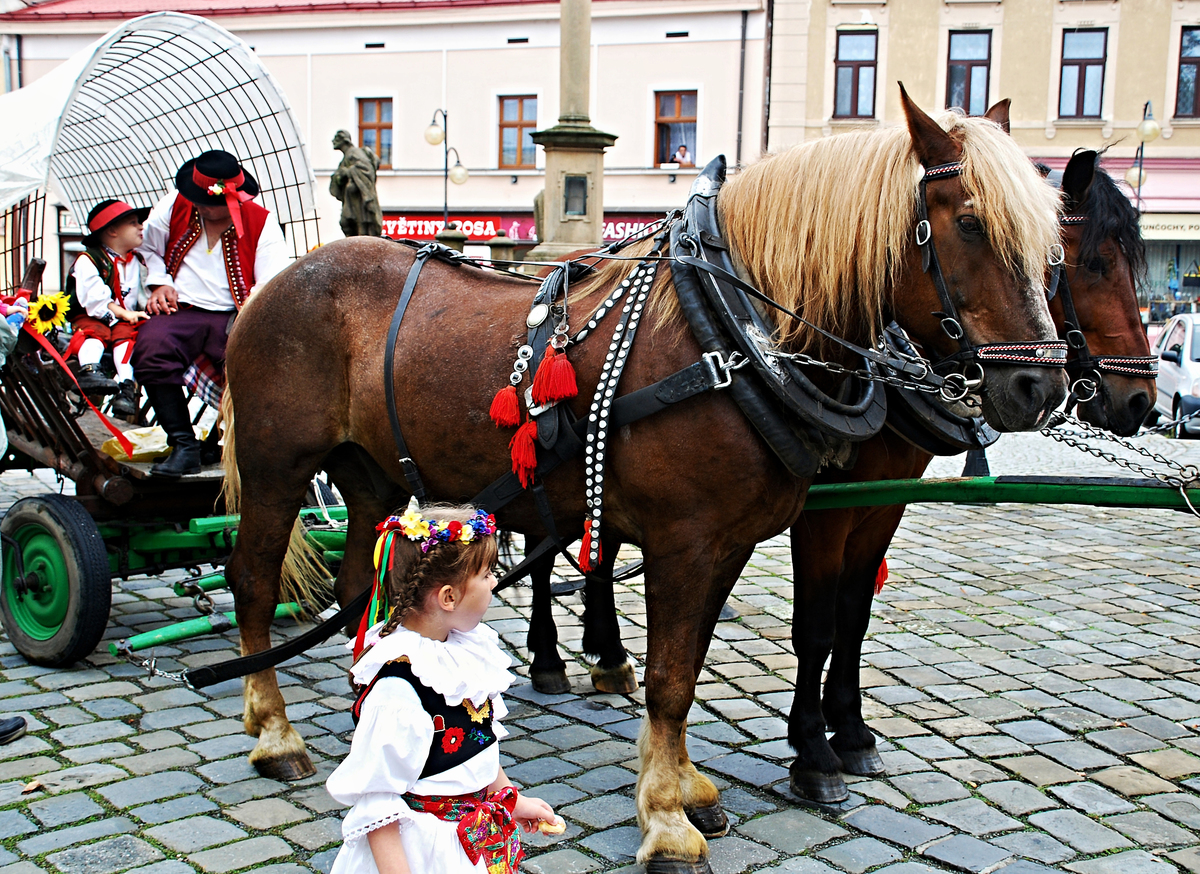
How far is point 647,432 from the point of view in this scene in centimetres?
284

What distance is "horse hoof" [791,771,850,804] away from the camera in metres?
Answer: 3.26

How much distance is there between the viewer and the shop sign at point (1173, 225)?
22094 mm

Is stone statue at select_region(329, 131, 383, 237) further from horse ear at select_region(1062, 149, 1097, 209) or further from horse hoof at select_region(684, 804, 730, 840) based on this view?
horse hoof at select_region(684, 804, 730, 840)

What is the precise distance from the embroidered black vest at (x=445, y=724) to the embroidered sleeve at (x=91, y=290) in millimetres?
3678

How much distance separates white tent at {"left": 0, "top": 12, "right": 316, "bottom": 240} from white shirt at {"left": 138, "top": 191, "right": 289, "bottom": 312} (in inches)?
28.0

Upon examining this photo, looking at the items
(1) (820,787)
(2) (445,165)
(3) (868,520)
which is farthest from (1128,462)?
(2) (445,165)

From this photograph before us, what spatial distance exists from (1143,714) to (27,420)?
15.8ft

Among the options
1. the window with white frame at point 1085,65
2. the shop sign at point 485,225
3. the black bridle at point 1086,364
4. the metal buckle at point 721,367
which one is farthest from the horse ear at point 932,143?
the window with white frame at point 1085,65

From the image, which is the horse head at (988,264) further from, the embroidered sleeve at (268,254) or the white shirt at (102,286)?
the white shirt at (102,286)

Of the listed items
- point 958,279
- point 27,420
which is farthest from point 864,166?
point 27,420

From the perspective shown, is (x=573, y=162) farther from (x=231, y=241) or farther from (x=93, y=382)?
(x=231, y=241)

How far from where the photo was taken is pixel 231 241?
4.39 m

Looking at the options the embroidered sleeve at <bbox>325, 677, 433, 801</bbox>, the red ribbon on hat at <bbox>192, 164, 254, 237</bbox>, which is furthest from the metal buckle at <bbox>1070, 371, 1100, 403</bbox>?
the red ribbon on hat at <bbox>192, 164, 254, 237</bbox>

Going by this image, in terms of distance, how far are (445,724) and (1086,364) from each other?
2.48 meters
